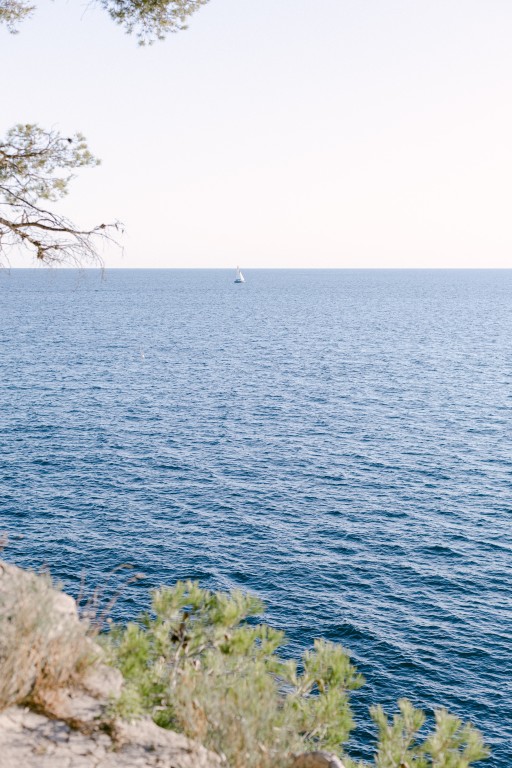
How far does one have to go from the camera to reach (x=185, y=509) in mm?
52406

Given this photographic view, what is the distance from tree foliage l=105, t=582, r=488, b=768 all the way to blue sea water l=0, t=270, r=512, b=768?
8.74 meters

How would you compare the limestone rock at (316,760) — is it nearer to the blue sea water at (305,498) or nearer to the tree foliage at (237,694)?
the tree foliage at (237,694)

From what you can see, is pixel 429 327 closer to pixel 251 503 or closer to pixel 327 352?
pixel 327 352

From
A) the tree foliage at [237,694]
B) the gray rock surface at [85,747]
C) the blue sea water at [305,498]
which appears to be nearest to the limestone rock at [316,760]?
the tree foliage at [237,694]

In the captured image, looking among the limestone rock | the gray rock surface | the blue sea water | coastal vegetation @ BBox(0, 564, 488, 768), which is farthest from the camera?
the blue sea water

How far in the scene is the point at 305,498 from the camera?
54875 mm

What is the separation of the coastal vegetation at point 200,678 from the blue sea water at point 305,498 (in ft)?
27.9

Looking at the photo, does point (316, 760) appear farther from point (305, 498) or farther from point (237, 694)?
point (305, 498)

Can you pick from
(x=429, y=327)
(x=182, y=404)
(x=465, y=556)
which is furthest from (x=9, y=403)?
(x=429, y=327)

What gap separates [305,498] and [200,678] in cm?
4439

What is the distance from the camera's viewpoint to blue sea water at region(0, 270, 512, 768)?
37.8 metres

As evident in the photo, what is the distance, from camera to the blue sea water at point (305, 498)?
37781 mm

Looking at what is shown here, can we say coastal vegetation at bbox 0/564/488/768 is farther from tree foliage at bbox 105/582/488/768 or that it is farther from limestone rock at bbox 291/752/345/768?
limestone rock at bbox 291/752/345/768

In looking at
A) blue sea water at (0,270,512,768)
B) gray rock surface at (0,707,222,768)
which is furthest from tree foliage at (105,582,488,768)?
blue sea water at (0,270,512,768)
